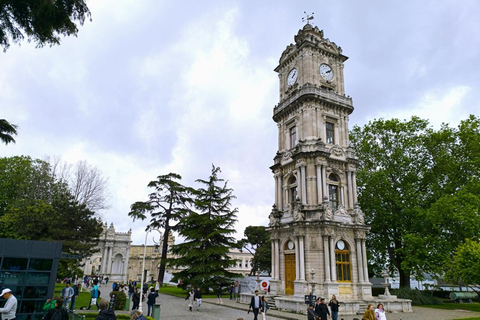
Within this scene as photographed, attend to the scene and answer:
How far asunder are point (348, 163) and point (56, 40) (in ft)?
78.5

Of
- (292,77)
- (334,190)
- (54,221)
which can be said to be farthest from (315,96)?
(54,221)

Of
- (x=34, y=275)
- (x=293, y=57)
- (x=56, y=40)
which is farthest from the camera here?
(x=293, y=57)

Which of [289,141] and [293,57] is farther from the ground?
[293,57]

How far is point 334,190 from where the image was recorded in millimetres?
28609

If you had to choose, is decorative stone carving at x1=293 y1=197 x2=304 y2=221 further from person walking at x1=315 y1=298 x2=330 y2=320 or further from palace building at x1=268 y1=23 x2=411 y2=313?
person walking at x1=315 y1=298 x2=330 y2=320

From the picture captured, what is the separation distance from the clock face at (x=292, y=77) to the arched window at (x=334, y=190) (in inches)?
406

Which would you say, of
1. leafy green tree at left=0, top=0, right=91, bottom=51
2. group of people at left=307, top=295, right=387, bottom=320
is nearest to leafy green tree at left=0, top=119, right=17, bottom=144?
leafy green tree at left=0, top=0, right=91, bottom=51

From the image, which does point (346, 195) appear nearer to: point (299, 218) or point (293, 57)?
point (299, 218)

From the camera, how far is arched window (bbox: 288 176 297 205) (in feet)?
96.1

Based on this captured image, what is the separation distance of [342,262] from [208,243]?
42.7 feet

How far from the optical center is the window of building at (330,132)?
29886mm

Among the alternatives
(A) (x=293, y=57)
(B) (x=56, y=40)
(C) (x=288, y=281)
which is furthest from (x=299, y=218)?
(B) (x=56, y=40)

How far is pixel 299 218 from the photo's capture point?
25.7 m

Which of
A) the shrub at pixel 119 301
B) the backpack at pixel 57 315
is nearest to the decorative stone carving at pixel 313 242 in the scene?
the shrub at pixel 119 301
